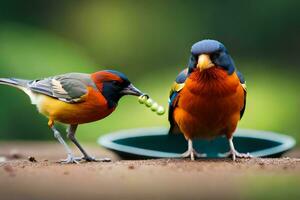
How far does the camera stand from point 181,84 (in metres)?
5.13

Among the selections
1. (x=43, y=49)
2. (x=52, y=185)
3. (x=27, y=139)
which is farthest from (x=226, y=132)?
(x=43, y=49)

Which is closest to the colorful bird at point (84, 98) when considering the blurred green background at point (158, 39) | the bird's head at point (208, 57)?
the bird's head at point (208, 57)

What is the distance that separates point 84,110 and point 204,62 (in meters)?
0.93

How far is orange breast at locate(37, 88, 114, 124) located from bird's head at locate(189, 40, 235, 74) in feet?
2.20

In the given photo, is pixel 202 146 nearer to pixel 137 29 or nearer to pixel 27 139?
pixel 27 139

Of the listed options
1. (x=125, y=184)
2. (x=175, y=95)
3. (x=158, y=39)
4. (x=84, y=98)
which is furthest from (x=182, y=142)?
(x=158, y=39)

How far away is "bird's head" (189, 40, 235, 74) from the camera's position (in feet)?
15.7

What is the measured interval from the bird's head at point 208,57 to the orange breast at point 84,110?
0.67 metres

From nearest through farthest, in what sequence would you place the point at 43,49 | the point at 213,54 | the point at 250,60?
the point at 213,54 → the point at 43,49 → the point at 250,60

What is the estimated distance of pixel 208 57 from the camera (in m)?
4.84

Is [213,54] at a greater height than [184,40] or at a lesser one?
greater

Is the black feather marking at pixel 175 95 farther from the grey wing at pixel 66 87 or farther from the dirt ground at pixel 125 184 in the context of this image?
the dirt ground at pixel 125 184

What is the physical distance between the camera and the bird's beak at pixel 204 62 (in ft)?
15.6

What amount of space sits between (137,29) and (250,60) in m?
2.15
